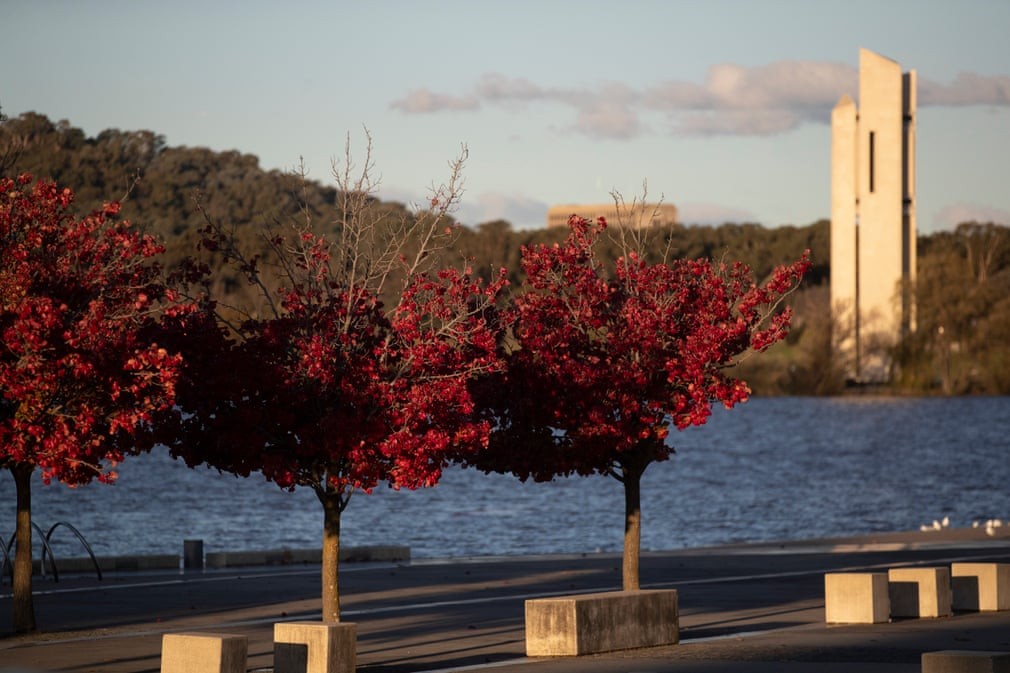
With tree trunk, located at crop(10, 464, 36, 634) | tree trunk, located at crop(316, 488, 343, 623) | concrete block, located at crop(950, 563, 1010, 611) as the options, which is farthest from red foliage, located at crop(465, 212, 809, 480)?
tree trunk, located at crop(10, 464, 36, 634)

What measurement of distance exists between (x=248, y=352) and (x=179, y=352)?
→ 102cm

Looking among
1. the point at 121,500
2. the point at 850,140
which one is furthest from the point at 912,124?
the point at 121,500

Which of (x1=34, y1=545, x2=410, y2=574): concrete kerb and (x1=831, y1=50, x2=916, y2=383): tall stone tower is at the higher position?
(x1=831, y1=50, x2=916, y2=383): tall stone tower

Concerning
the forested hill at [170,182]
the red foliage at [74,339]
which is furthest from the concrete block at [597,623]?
the forested hill at [170,182]

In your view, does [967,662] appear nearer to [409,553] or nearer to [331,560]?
[331,560]

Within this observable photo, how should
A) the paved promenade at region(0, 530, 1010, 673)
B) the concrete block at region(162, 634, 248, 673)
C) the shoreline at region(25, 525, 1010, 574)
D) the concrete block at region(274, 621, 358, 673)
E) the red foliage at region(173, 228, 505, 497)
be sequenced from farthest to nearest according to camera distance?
the shoreline at region(25, 525, 1010, 574) → the red foliage at region(173, 228, 505, 497) → the paved promenade at region(0, 530, 1010, 673) → the concrete block at region(274, 621, 358, 673) → the concrete block at region(162, 634, 248, 673)

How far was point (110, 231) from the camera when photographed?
20016mm

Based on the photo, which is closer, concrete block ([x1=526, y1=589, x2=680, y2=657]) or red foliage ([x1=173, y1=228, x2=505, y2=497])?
concrete block ([x1=526, y1=589, x2=680, y2=657])

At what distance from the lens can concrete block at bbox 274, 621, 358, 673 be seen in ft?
50.7

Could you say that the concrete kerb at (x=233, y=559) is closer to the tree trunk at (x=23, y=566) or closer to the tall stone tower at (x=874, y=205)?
the tree trunk at (x=23, y=566)

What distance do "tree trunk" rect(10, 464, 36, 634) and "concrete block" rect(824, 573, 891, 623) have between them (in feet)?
31.0

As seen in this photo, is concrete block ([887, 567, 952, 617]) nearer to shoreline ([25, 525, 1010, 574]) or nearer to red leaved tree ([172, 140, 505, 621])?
red leaved tree ([172, 140, 505, 621])

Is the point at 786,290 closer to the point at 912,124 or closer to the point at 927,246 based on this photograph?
the point at 912,124

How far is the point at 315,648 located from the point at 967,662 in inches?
228
